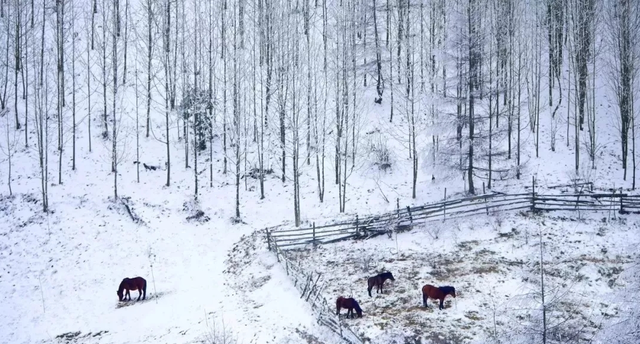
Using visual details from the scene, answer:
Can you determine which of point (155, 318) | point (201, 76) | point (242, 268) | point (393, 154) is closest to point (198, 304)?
point (155, 318)

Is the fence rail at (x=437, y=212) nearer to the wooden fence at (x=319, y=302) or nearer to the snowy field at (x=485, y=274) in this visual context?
the snowy field at (x=485, y=274)

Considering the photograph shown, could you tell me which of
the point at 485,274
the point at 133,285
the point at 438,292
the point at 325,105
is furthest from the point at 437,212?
the point at 133,285

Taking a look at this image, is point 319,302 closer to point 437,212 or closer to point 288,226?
point 288,226

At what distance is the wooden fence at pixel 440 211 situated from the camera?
72.7ft

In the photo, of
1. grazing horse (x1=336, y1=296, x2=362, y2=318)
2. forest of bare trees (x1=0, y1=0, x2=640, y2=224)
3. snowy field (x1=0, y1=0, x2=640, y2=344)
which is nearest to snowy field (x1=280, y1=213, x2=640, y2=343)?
snowy field (x1=0, y1=0, x2=640, y2=344)

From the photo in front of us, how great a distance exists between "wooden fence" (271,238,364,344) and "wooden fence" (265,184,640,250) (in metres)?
3.35

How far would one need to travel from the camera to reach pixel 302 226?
25016mm

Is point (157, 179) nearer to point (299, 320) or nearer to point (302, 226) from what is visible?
point (302, 226)

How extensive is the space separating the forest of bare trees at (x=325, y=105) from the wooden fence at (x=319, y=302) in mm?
7132

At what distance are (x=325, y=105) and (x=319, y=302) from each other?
1605cm

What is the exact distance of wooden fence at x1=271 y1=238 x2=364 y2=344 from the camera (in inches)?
507

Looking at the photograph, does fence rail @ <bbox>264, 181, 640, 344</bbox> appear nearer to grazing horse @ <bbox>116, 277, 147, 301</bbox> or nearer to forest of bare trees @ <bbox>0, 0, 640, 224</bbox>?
forest of bare trees @ <bbox>0, 0, 640, 224</bbox>

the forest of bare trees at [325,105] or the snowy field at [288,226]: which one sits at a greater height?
the forest of bare trees at [325,105]

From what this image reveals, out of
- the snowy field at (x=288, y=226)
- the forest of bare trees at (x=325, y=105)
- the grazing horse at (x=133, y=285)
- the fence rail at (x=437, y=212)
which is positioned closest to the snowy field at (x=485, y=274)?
the snowy field at (x=288, y=226)
